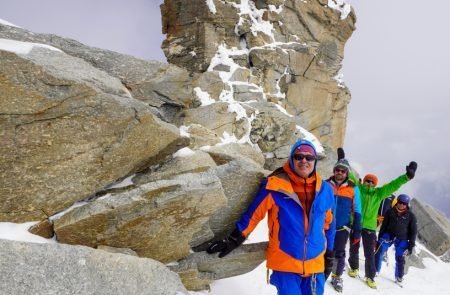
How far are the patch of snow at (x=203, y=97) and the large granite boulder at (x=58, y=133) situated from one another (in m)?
14.5

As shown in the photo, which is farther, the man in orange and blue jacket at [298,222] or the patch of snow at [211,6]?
the patch of snow at [211,6]

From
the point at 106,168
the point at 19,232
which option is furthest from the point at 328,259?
the point at 19,232

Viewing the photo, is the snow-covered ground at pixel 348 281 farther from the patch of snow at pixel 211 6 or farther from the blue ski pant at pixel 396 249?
the patch of snow at pixel 211 6

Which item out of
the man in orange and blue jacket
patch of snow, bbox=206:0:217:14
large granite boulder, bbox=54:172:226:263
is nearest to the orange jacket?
the man in orange and blue jacket

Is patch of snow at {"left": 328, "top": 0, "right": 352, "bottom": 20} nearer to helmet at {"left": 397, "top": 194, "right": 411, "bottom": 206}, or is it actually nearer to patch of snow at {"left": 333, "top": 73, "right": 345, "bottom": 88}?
patch of snow at {"left": 333, "top": 73, "right": 345, "bottom": 88}

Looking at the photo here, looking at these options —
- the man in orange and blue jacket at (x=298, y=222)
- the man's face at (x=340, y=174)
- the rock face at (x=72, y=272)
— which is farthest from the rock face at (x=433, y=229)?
the rock face at (x=72, y=272)

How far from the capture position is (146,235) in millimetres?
5840

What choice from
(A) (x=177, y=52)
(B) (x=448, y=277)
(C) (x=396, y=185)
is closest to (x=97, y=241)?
(C) (x=396, y=185)

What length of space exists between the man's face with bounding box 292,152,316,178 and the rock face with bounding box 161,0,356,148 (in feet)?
54.6

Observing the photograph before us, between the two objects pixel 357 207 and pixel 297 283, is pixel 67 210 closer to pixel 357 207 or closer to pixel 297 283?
pixel 297 283

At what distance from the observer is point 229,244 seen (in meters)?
6.27

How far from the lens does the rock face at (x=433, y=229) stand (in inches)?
915

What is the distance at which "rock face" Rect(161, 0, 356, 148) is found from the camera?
23.6 m

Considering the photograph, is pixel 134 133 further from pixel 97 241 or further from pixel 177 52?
pixel 177 52
